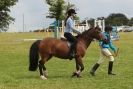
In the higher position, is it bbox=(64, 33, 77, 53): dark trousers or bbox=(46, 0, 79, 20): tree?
bbox=(64, 33, 77, 53): dark trousers

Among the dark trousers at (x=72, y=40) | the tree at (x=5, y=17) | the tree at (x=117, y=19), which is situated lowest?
the tree at (x=117, y=19)

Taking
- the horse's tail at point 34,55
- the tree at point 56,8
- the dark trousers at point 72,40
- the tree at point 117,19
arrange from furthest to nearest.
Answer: the tree at point 117,19 → the tree at point 56,8 → the dark trousers at point 72,40 → the horse's tail at point 34,55

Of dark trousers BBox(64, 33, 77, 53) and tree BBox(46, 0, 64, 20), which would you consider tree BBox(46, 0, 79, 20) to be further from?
dark trousers BBox(64, 33, 77, 53)

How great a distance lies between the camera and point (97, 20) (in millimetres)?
52906

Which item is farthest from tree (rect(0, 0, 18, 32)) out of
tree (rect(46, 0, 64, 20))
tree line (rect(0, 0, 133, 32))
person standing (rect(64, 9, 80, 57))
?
person standing (rect(64, 9, 80, 57))

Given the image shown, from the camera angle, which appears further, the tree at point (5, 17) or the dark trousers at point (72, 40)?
the tree at point (5, 17)

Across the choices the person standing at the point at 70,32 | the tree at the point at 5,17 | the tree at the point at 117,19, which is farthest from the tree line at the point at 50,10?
the tree at the point at 117,19

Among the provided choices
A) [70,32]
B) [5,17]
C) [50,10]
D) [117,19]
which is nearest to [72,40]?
[70,32]

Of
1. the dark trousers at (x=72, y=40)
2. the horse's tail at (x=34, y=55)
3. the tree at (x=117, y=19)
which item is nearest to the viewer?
the horse's tail at (x=34, y=55)

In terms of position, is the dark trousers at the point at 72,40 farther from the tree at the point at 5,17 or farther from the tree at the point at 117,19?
the tree at the point at 117,19

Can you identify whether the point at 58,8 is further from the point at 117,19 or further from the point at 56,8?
the point at 117,19

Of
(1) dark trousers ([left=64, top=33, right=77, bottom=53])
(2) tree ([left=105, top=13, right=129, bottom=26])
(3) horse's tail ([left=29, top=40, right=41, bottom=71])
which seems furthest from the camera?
(2) tree ([left=105, top=13, right=129, bottom=26])

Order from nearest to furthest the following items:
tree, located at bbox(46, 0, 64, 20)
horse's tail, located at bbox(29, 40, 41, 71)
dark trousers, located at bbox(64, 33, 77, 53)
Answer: horse's tail, located at bbox(29, 40, 41, 71)
dark trousers, located at bbox(64, 33, 77, 53)
tree, located at bbox(46, 0, 64, 20)

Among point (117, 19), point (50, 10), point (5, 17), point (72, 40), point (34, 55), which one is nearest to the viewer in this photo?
point (34, 55)
